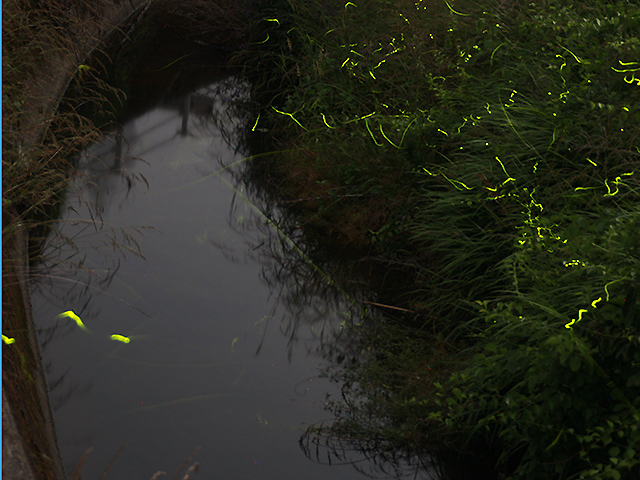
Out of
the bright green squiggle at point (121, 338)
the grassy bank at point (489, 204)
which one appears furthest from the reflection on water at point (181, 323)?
the grassy bank at point (489, 204)

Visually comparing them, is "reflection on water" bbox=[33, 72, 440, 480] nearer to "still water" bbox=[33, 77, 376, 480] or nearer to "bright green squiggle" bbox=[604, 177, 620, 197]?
"still water" bbox=[33, 77, 376, 480]

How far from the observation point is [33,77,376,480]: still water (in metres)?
2.96

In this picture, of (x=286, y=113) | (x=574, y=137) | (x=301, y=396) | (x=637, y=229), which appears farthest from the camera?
(x=286, y=113)

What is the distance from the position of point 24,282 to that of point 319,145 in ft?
7.21

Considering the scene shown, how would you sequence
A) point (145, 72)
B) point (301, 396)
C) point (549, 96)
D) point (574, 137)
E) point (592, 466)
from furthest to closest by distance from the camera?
point (145, 72) < point (549, 96) < point (574, 137) < point (301, 396) < point (592, 466)

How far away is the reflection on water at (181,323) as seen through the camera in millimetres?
2965

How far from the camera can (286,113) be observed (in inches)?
211

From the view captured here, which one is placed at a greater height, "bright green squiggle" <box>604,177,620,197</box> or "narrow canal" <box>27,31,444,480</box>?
"narrow canal" <box>27,31,444,480</box>

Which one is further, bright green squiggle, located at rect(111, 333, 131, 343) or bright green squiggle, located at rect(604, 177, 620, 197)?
bright green squiggle, located at rect(111, 333, 131, 343)

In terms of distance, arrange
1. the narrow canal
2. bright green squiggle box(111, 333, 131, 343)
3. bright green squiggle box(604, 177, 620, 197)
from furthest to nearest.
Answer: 1. bright green squiggle box(111, 333, 131, 343)
2. bright green squiggle box(604, 177, 620, 197)
3. the narrow canal

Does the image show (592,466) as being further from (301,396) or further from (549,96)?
(549,96)

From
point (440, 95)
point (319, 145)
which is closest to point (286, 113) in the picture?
point (319, 145)

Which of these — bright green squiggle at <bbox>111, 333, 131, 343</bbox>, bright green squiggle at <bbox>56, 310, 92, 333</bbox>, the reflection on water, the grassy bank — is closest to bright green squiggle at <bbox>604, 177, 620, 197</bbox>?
the grassy bank

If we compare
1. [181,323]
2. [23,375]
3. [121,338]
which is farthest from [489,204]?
[23,375]
